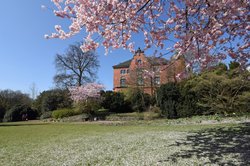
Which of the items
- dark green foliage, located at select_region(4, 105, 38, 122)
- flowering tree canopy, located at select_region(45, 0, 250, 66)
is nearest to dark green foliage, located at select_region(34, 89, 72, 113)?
dark green foliage, located at select_region(4, 105, 38, 122)

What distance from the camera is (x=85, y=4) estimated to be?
11.7 ft

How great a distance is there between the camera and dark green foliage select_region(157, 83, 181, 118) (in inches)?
601

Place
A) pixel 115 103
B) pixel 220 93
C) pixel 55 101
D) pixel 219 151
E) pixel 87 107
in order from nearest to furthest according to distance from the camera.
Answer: pixel 219 151, pixel 220 93, pixel 87 107, pixel 115 103, pixel 55 101

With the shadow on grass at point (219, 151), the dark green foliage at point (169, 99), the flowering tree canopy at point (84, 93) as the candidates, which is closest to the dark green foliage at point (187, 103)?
the dark green foliage at point (169, 99)

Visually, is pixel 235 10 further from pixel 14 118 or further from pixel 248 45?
pixel 14 118

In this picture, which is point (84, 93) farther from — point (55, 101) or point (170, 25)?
point (170, 25)

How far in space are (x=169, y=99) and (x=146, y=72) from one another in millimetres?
10879

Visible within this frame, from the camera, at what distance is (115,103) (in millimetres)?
26312

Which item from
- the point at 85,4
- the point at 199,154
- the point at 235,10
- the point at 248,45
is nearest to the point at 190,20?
the point at 235,10

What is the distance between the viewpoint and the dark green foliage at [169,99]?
1526 centimetres

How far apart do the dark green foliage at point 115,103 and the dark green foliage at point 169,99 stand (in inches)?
418

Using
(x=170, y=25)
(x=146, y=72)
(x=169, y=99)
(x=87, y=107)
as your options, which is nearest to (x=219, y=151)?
(x=146, y=72)

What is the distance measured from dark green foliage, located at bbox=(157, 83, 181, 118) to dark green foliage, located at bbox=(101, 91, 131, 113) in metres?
10.6

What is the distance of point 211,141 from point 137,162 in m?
2.87
